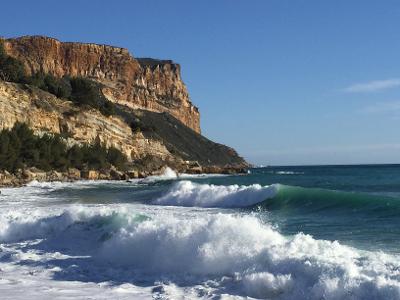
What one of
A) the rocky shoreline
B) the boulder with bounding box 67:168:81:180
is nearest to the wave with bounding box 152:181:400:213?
the rocky shoreline

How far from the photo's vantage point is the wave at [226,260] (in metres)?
8.24

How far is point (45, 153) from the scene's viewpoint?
157ft

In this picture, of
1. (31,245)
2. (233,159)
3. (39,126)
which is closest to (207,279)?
(31,245)

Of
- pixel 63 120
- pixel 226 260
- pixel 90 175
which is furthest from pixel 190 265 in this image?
pixel 63 120

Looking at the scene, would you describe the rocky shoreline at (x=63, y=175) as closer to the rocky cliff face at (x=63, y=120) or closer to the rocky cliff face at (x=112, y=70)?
the rocky cliff face at (x=63, y=120)

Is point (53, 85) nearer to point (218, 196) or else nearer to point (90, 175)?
point (90, 175)

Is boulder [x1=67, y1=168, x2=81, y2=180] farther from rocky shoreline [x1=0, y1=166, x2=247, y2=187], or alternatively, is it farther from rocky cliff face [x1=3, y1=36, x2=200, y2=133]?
rocky cliff face [x1=3, y1=36, x2=200, y2=133]

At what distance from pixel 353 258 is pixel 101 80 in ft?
374

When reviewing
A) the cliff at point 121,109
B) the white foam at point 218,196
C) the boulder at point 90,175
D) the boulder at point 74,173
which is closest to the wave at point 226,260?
the white foam at point 218,196

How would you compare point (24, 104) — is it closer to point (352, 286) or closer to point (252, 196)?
point (252, 196)

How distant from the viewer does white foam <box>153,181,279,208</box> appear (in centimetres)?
2341

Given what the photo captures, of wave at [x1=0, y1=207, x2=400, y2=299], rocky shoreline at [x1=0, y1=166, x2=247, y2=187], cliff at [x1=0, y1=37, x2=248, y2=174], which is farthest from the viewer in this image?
cliff at [x1=0, y1=37, x2=248, y2=174]

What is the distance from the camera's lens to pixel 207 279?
369 inches

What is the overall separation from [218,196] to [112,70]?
→ 102m
